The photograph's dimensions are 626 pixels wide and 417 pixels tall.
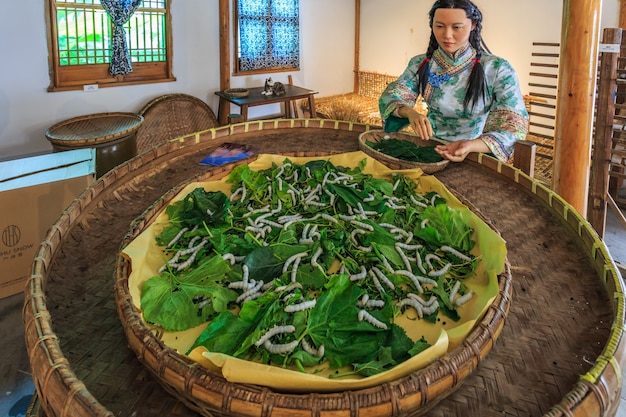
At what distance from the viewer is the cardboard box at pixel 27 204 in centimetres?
260

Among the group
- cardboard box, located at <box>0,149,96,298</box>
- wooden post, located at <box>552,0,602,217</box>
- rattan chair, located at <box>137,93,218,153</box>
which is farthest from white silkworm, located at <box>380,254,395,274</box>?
rattan chair, located at <box>137,93,218,153</box>

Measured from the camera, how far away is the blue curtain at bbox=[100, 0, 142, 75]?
441 centimetres

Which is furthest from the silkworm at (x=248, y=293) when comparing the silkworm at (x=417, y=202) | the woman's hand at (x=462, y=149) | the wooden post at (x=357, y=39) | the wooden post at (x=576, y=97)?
the wooden post at (x=357, y=39)

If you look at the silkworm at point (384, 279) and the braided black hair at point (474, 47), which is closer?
the silkworm at point (384, 279)

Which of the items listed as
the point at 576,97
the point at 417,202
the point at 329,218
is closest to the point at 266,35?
the point at 576,97

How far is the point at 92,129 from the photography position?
Result: 13.0 ft

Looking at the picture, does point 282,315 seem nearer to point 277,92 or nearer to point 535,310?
point 535,310

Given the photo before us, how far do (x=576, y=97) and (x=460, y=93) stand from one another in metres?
Result: 0.58

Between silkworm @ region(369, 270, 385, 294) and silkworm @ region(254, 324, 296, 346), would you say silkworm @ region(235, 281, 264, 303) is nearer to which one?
silkworm @ region(254, 324, 296, 346)

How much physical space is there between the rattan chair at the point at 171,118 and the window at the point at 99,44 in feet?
0.92

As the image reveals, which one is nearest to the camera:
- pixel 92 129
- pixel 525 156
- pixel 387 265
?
pixel 387 265

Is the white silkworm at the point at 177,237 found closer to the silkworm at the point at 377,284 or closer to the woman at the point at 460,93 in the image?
the silkworm at the point at 377,284

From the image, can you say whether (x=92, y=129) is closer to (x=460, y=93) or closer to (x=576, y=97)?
(x=460, y=93)

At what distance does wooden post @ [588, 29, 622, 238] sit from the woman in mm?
1557
